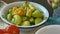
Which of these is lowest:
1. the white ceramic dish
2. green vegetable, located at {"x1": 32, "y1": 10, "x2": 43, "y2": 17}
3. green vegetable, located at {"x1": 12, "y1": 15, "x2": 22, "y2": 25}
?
the white ceramic dish

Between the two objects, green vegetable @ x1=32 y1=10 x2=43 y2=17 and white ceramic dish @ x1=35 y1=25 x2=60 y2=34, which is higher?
green vegetable @ x1=32 y1=10 x2=43 y2=17

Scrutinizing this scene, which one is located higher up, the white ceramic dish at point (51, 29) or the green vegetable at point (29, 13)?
the green vegetable at point (29, 13)

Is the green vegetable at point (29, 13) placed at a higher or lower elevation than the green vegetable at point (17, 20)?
higher

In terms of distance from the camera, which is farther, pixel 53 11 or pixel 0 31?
pixel 53 11

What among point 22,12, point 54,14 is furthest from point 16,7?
point 54,14

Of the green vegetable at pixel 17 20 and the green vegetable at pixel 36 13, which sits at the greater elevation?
the green vegetable at pixel 36 13

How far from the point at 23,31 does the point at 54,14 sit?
0.15 metres

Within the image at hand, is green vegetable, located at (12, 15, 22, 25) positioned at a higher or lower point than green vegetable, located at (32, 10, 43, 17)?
lower

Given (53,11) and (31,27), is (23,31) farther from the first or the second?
(53,11)

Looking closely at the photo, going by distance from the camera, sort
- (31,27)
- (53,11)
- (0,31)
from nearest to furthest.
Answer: (0,31)
(31,27)
(53,11)

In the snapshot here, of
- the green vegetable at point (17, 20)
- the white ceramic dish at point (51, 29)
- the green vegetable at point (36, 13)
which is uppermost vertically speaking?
the green vegetable at point (36, 13)

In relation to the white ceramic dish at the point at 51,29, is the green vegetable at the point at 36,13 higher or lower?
higher

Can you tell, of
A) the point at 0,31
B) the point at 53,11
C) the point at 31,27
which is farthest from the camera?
the point at 53,11

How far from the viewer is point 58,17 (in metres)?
0.73
